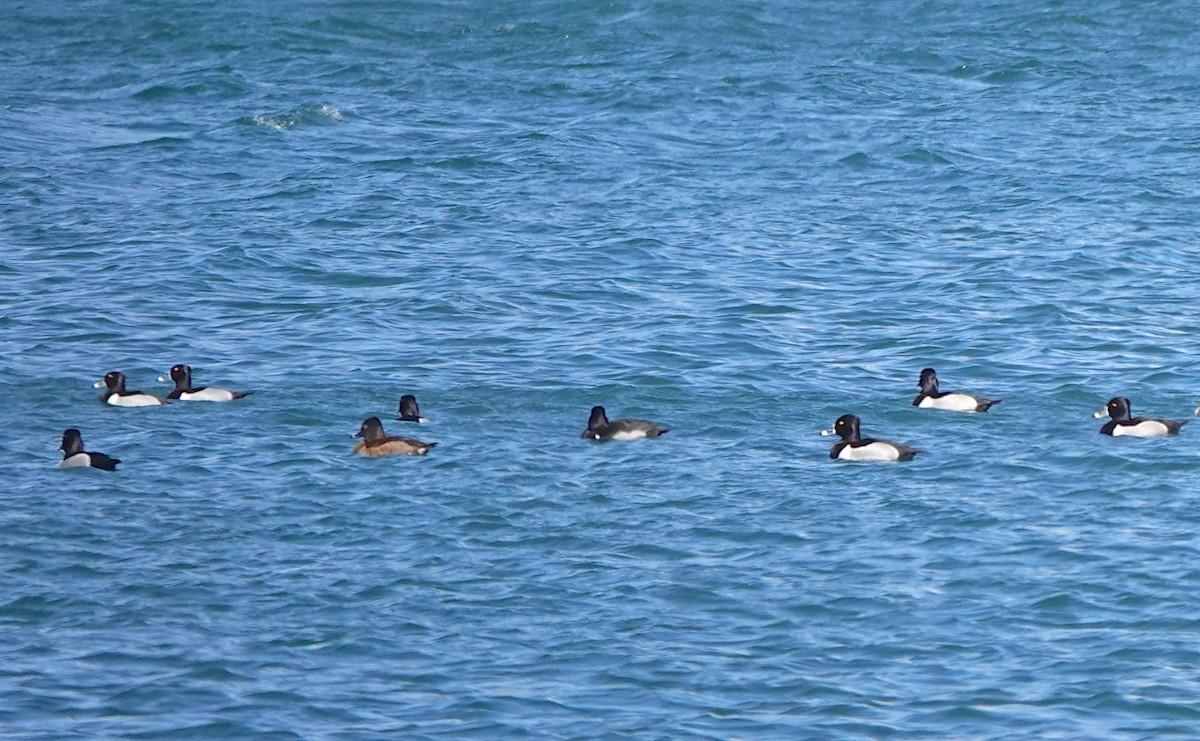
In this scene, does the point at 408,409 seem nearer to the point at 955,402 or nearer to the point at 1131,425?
the point at 955,402

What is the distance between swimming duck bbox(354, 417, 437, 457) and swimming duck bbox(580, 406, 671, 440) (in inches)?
62.8

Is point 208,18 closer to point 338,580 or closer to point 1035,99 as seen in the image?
point 1035,99

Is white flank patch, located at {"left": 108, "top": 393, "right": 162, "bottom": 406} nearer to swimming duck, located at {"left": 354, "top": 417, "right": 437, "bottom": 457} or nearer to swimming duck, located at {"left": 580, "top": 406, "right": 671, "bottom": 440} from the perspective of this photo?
swimming duck, located at {"left": 354, "top": 417, "right": 437, "bottom": 457}

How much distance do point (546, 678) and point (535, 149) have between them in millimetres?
19059

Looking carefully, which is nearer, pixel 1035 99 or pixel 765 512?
pixel 765 512

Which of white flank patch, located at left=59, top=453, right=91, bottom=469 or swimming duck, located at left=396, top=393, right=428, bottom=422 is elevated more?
swimming duck, located at left=396, top=393, right=428, bottom=422

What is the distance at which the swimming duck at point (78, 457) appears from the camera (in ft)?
56.7

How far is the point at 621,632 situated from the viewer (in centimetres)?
1348

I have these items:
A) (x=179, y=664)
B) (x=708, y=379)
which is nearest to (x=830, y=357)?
(x=708, y=379)

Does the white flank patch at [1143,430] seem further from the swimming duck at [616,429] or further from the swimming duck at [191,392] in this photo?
the swimming duck at [191,392]

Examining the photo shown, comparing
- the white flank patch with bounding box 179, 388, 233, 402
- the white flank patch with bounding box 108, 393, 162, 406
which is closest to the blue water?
the white flank patch with bounding box 108, 393, 162, 406

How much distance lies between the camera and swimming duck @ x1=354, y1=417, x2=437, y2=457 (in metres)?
17.5

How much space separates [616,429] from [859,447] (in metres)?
2.36

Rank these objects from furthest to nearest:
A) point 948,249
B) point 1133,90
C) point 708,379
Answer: point 1133,90, point 948,249, point 708,379
